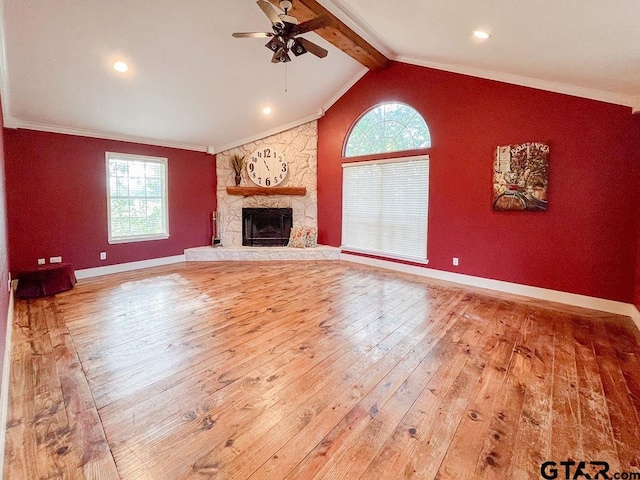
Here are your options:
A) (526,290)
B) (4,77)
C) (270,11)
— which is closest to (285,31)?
(270,11)

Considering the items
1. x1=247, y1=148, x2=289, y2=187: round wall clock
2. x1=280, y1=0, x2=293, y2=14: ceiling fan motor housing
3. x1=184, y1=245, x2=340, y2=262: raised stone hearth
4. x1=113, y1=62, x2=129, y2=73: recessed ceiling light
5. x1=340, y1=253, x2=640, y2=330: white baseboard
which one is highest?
x1=280, y1=0, x2=293, y2=14: ceiling fan motor housing

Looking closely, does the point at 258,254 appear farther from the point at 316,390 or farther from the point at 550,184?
the point at 550,184

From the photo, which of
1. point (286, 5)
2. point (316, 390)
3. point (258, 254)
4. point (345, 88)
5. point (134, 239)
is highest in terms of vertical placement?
point (345, 88)

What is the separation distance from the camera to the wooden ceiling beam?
11.7ft

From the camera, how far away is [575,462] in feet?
4.86

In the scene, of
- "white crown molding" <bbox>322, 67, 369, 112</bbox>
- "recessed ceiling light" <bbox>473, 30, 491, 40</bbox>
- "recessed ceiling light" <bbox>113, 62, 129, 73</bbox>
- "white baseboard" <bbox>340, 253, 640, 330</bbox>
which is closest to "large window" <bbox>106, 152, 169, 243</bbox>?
"recessed ceiling light" <bbox>113, 62, 129, 73</bbox>

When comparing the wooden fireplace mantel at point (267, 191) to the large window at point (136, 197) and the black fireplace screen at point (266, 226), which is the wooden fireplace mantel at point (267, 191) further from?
the large window at point (136, 197)

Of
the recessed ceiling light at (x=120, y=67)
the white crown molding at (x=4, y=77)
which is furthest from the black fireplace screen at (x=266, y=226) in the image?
the white crown molding at (x=4, y=77)

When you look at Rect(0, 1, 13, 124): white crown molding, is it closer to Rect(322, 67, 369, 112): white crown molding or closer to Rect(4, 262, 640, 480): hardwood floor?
Rect(4, 262, 640, 480): hardwood floor

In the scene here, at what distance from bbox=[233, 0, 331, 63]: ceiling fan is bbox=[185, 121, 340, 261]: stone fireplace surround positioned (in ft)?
10.7

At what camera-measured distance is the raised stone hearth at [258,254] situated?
647 centimetres

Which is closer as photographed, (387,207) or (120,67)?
(120,67)

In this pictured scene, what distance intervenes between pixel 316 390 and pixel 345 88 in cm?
587

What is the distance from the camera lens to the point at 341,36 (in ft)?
13.5
